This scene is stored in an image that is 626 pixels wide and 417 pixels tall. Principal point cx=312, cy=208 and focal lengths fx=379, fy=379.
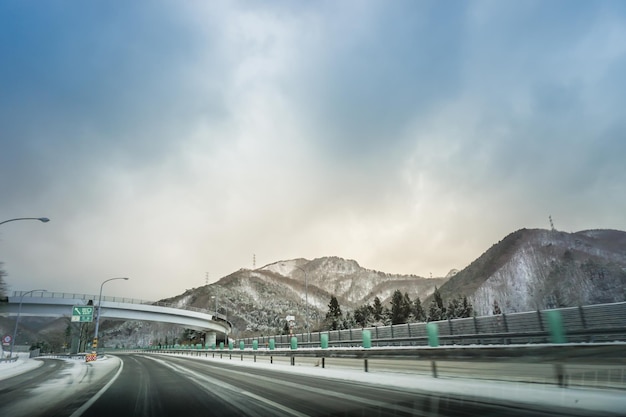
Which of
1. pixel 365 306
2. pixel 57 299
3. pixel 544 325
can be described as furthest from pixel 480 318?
pixel 365 306

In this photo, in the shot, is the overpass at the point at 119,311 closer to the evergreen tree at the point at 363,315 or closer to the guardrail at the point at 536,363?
the evergreen tree at the point at 363,315

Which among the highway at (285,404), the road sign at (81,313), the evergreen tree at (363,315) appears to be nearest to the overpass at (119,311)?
the road sign at (81,313)

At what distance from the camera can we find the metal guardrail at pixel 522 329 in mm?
10742

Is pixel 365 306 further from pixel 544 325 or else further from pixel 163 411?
pixel 163 411

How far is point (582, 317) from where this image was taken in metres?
16.5

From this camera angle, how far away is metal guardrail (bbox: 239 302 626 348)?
10.7m

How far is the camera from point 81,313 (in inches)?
2100

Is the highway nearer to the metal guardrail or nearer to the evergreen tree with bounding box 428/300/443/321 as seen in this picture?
the metal guardrail

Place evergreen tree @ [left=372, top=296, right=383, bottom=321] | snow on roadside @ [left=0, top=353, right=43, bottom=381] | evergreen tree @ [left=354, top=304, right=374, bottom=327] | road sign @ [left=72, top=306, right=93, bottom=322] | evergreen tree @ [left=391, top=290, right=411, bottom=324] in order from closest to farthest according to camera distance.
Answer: snow on roadside @ [left=0, top=353, right=43, bottom=381] < road sign @ [left=72, top=306, right=93, bottom=322] < evergreen tree @ [left=354, top=304, right=374, bottom=327] < evergreen tree @ [left=391, top=290, right=411, bottom=324] < evergreen tree @ [left=372, top=296, right=383, bottom=321]

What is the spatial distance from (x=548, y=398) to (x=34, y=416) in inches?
367

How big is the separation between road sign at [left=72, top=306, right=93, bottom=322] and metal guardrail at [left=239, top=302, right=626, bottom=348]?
3885 centimetres

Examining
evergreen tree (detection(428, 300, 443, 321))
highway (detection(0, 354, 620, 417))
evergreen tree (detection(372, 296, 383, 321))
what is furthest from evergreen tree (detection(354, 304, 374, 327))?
highway (detection(0, 354, 620, 417))

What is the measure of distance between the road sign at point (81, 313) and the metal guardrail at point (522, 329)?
127 feet

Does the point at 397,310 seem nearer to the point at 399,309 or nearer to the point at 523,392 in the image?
the point at 399,309
